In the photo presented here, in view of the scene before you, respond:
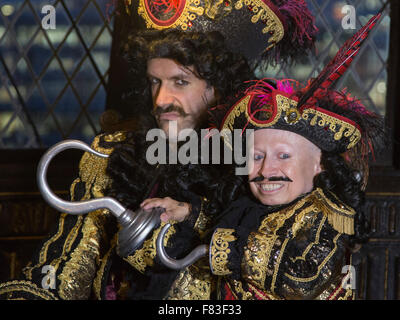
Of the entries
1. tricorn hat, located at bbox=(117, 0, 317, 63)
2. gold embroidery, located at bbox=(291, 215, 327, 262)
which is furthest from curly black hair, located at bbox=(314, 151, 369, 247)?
tricorn hat, located at bbox=(117, 0, 317, 63)

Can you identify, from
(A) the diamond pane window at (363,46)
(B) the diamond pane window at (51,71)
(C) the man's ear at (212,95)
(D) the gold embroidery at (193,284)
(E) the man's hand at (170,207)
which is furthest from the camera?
(B) the diamond pane window at (51,71)

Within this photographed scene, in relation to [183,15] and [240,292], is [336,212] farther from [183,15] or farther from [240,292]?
[183,15]

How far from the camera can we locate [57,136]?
3477 mm

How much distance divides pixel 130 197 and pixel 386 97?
166 cm

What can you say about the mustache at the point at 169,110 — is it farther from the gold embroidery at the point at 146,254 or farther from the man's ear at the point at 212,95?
the gold embroidery at the point at 146,254

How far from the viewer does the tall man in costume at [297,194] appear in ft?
5.55

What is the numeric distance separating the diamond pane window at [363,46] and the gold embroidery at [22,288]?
5.78ft

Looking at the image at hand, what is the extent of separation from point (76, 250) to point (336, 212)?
0.83 m

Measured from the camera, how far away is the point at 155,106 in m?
2.02

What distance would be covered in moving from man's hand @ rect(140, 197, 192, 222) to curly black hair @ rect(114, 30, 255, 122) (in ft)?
1.30
